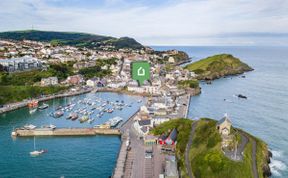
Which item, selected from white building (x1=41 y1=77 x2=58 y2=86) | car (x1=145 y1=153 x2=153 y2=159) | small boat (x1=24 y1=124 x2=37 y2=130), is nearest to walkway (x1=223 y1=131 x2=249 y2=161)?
car (x1=145 y1=153 x2=153 y2=159)

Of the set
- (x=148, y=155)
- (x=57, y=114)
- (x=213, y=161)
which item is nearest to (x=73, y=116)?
(x=57, y=114)

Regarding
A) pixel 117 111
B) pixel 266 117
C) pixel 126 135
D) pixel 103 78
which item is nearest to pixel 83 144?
pixel 126 135

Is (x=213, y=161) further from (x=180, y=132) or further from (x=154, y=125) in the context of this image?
(x=154, y=125)

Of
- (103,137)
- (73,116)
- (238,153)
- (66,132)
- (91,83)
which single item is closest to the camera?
(238,153)

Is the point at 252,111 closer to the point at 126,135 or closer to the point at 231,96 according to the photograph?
the point at 231,96

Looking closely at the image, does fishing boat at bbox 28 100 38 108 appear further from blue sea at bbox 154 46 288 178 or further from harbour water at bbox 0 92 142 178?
blue sea at bbox 154 46 288 178
